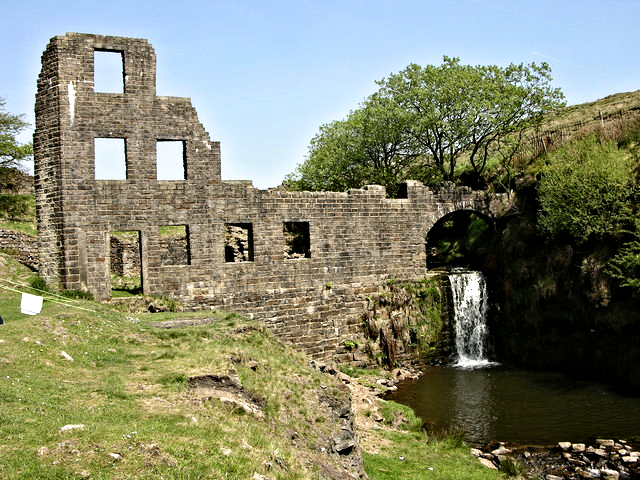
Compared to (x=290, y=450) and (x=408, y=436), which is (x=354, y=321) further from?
(x=290, y=450)

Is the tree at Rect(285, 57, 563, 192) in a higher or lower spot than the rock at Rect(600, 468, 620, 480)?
higher

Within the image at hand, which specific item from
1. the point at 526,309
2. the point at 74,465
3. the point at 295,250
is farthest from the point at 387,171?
the point at 74,465

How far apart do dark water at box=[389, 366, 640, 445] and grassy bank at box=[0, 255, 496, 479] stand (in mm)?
2726

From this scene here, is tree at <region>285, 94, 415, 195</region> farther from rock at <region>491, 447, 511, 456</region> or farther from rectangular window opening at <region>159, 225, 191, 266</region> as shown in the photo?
rock at <region>491, 447, 511, 456</region>

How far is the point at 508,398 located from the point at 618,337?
16.1 ft

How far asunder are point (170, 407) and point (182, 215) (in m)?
11.6

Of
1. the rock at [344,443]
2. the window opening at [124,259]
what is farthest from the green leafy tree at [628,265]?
the window opening at [124,259]

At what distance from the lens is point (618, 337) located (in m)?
20.4

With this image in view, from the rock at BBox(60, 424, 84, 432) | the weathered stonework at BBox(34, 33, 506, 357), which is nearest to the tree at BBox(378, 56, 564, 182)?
the weathered stonework at BBox(34, 33, 506, 357)

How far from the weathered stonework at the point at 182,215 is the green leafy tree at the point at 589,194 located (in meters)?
6.44

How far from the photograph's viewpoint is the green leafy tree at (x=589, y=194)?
2122 cm

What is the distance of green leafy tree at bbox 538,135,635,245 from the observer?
835 inches

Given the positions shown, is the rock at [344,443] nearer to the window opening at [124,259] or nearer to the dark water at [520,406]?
the dark water at [520,406]

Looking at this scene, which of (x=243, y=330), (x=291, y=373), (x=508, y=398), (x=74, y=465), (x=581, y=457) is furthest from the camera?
(x=508, y=398)
